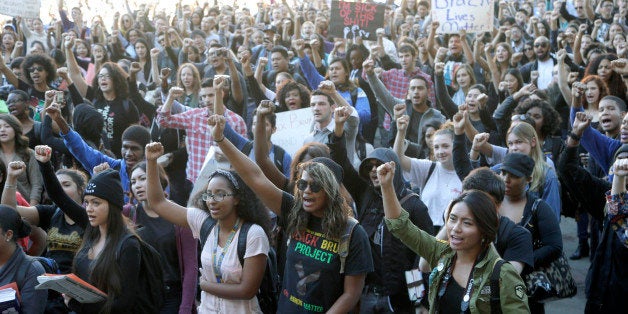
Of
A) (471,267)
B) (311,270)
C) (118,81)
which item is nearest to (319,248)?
(311,270)

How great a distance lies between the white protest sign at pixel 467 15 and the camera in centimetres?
1165

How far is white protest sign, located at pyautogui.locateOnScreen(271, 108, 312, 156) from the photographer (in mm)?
7832

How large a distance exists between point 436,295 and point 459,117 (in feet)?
8.06

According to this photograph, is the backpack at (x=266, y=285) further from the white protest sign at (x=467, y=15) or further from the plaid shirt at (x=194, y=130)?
the white protest sign at (x=467, y=15)

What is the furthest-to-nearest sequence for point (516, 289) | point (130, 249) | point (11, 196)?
point (11, 196), point (130, 249), point (516, 289)

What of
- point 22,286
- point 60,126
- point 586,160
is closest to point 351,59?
point 586,160

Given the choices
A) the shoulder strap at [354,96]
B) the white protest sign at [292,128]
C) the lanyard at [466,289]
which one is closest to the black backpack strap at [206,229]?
the lanyard at [466,289]

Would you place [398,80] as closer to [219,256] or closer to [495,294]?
[219,256]

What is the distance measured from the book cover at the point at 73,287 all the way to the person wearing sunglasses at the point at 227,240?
578 millimetres

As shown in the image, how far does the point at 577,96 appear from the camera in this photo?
297 inches

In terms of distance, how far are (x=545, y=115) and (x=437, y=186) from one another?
151 cm

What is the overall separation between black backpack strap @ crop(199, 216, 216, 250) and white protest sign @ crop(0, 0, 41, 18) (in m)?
8.06

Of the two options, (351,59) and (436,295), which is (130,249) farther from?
(351,59)

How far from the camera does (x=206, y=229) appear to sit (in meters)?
4.82
